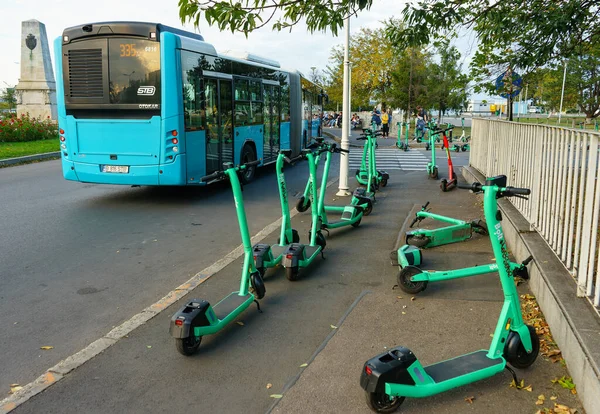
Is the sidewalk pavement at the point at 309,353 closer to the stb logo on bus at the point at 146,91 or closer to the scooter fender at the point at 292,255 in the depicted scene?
the scooter fender at the point at 292,255

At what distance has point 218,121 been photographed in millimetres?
11477

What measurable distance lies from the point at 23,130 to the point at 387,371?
81.1 feet

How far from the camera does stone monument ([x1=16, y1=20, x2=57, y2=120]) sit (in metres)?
28.4

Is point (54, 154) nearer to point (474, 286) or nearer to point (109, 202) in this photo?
point (109, 202)

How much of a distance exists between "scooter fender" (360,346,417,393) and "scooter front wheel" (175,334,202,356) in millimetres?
1464

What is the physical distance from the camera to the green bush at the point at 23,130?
2295 cm

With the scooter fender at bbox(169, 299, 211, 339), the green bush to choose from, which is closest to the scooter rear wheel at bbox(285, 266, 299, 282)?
the scooter fender at bbox(169, 299, 211, 339)

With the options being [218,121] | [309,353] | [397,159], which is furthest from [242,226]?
[397,159]

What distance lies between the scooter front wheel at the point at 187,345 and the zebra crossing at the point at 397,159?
14123 millimetres

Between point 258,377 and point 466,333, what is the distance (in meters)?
1.78

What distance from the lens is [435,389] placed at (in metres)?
3.35

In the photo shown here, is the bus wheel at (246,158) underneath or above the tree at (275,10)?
underneath

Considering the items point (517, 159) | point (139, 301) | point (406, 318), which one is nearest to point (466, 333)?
point (406, 318)

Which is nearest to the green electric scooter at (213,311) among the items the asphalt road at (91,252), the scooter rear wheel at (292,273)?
the scooter rear wheel at (292,273)
